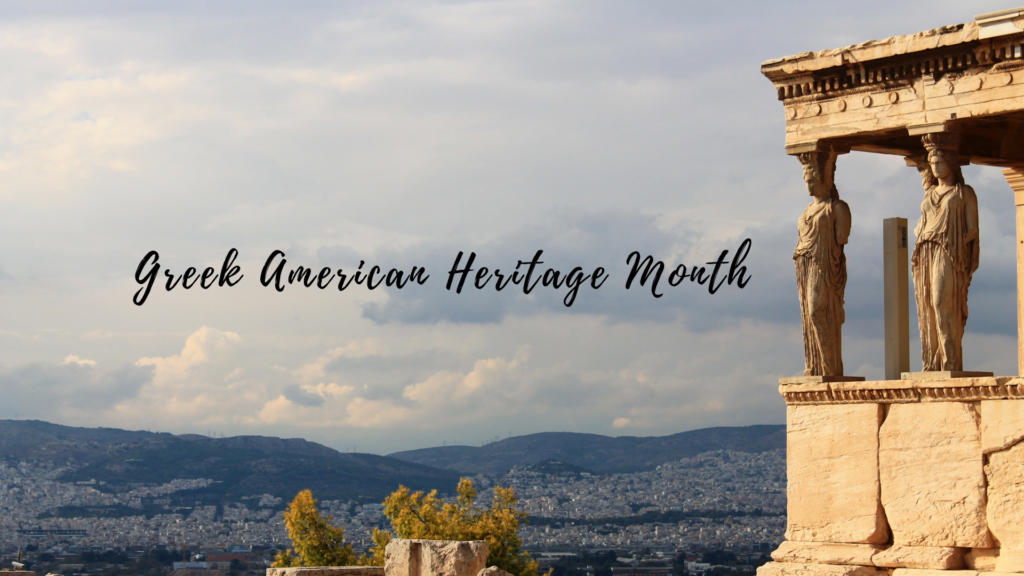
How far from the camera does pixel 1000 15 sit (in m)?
10.9

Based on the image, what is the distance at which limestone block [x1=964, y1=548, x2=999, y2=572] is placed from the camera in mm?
10789

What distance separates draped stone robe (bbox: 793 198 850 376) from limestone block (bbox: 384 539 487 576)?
3977 mm

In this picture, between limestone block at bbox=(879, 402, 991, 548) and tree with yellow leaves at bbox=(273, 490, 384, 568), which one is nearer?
limestone block at bbox=(879, 402, 991, 548)

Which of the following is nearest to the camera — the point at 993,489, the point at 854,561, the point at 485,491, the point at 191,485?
the point at 993,489

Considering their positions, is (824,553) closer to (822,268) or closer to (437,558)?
(822,268)

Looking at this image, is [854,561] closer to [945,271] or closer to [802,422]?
[802,422]

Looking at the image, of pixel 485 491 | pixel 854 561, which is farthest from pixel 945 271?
pixel 485 491

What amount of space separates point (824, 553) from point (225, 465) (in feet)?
337

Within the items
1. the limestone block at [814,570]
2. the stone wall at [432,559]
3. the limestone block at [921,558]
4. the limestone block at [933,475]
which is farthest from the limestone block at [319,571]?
the limestone block at [933,475]

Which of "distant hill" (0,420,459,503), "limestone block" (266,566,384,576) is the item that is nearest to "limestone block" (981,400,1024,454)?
"limestone block" (266,566,384,576)

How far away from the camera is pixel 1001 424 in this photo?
10.8 m

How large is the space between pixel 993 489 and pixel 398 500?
27.2 meters

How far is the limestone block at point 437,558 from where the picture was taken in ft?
45.4

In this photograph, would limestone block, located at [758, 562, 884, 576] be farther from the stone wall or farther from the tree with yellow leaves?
the tree with yellow leaves
